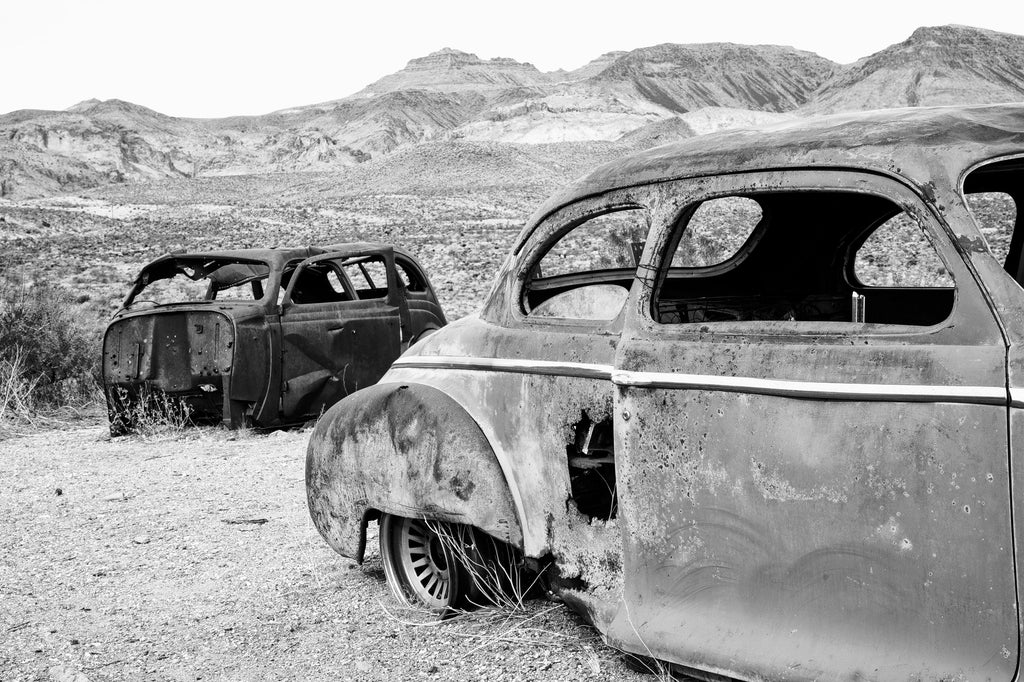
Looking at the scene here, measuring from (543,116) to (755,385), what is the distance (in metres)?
101

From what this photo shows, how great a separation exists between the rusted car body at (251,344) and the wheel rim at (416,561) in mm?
4752

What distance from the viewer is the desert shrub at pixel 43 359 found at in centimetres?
1062

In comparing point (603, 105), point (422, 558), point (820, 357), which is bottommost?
point (422, 558)

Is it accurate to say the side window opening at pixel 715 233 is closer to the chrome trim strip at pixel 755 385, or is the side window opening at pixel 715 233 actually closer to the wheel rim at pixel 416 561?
the wheel rim at pixel 416 561

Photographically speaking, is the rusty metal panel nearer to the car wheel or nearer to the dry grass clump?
the car wheel

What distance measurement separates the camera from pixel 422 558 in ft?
14.1

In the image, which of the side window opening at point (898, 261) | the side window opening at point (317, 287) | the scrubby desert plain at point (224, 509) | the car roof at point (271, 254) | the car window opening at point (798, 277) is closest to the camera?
the scrubby desert plain at point (224, 509)

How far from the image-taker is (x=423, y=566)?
14.1 feet

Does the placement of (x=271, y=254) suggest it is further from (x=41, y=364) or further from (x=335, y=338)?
(x=41, y=364)

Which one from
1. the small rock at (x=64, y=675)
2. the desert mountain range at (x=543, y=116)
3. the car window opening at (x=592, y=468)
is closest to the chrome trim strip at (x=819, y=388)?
the car window opening at (x=592, y=468)

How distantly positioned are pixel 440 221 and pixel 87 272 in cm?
1568

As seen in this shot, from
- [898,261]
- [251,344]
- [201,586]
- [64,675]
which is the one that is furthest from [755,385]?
[898,261]

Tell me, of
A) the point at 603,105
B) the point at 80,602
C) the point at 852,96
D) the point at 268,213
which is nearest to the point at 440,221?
the point at 268,213

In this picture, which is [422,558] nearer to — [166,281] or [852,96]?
[166,281]
